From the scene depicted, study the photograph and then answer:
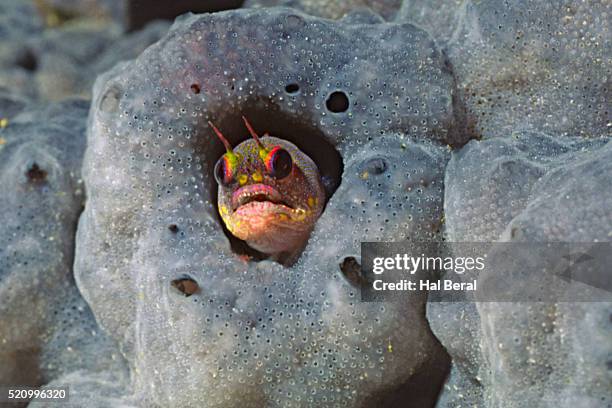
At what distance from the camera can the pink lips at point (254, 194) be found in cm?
261

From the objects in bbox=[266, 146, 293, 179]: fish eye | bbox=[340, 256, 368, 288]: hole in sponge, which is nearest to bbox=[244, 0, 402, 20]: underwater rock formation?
bbox=[266, 146, 293, 179]: fish eye

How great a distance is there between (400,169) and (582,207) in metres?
0.77

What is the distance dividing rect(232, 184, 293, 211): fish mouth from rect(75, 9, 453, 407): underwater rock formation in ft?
0.47

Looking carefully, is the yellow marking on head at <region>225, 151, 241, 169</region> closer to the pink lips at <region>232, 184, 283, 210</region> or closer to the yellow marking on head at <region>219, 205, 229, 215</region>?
the pink lips at <region>232, 184, 283, 210</region>

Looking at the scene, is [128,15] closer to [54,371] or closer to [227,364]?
[54,371]

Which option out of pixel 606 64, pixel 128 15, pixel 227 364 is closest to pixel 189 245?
pixel 227 364

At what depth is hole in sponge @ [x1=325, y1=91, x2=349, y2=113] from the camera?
8.49ft

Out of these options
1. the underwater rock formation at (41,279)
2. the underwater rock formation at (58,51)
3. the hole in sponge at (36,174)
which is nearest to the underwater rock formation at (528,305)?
the underwater rock formation at (41,279)

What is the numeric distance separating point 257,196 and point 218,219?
0.22m

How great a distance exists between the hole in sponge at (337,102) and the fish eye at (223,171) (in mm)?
513

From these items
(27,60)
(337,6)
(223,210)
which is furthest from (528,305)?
(27,60)

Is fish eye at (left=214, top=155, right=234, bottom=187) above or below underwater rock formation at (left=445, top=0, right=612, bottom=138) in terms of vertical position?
below

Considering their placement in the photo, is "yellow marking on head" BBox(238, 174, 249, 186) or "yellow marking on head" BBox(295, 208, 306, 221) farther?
"yellow marking on head" BBox(295, 208, 306, 221)

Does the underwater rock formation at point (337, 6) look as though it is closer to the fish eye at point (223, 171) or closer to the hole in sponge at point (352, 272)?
the fish eye at point (223, 171)
